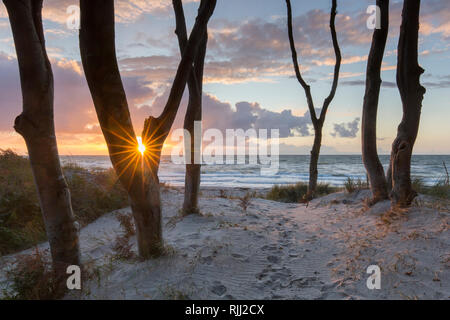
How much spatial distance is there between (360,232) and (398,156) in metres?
1.78

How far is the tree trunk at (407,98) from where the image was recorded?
568 centimetres

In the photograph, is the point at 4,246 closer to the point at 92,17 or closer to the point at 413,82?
the point at 92,17

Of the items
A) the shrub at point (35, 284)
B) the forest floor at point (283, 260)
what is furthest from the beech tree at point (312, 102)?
the shrub at point (35, 284)

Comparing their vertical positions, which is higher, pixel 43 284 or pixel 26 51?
pixel 26 51

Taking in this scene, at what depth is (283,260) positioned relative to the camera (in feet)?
14.4

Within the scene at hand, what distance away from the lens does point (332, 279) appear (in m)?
3.69

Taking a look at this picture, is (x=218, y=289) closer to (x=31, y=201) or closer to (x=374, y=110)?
(x=31, y=201)

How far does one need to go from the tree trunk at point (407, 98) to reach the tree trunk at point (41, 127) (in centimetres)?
575

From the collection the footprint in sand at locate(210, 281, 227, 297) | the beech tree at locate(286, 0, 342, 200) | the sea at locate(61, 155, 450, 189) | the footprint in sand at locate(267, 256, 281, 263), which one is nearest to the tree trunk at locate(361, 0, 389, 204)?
the beech tree at locate(286, 0, 342, 200)

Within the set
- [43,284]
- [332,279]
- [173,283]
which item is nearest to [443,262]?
[332,279]

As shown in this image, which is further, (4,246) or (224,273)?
(4,246)

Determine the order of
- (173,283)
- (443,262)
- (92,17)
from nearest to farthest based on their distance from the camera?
(92,17) → (173,283) → (443,262)

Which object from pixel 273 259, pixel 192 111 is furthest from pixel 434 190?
pixel 192 111

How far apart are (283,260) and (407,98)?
4.17 metres
